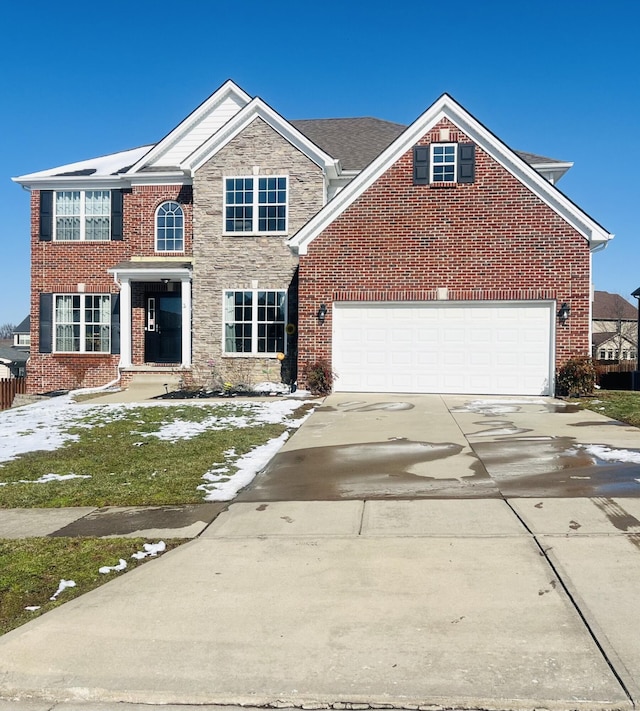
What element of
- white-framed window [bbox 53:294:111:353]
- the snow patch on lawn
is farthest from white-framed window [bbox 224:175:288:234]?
the snow patch on lawn

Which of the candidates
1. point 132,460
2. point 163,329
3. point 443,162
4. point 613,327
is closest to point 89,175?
point 163,329

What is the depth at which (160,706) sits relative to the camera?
120 inches

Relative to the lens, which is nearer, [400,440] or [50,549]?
[50,549]

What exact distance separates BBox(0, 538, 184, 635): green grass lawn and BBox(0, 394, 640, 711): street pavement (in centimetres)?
20

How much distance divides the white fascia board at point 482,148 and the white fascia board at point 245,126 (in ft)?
8.63

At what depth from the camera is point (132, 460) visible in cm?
859

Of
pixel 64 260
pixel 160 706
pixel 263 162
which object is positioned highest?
pixel 263 162

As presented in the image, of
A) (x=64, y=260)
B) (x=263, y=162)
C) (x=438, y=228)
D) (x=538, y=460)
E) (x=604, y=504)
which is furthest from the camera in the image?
(x=64, y=260)

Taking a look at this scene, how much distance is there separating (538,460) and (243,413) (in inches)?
260

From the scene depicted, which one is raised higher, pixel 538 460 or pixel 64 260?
pixel 64 260

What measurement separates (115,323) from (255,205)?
5.97m

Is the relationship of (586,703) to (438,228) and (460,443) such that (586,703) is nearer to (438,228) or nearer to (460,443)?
(460,443)

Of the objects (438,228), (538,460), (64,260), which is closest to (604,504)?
(538,460)

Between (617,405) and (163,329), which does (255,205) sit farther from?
(617,405)
